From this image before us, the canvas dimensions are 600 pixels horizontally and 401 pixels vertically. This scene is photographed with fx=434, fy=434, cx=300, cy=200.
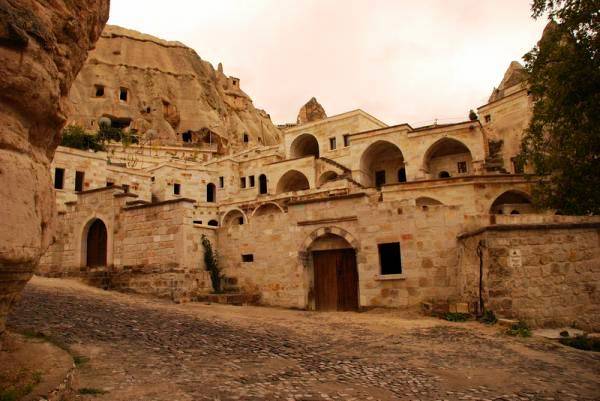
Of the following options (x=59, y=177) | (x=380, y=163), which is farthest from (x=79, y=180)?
(x=380, y=163)

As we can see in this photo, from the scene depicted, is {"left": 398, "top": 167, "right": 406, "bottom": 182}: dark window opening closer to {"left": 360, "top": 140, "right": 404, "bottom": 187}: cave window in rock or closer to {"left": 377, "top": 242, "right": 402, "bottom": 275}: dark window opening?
{"left": 360, "top": 140, "right": 404, "bottom": 187}: cave window in rock

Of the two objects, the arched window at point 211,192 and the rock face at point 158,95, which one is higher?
the rock face at point 158,95

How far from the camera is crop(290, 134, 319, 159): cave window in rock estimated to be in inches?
1677

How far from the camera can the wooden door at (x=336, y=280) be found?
47.1 feet

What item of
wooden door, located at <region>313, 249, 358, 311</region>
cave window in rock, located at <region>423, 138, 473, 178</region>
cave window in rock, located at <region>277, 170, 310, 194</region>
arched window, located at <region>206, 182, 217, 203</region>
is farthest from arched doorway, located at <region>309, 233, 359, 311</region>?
arched window, located at <region>206, 182, 217, 203</region>

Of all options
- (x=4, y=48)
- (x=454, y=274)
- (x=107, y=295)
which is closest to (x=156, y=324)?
(x=107, y=295)

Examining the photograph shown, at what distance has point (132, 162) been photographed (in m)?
43.0

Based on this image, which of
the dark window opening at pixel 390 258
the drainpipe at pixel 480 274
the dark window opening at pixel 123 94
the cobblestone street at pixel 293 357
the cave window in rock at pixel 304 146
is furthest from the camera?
the dark window opening at pixel 123 94

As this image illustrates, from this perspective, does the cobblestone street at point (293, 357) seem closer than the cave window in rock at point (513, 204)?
Yes

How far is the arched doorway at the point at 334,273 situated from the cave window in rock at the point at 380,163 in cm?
2190

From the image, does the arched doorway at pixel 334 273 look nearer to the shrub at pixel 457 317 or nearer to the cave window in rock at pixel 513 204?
the shrub at pixel 457 317

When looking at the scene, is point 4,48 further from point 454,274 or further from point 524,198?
point 524,198

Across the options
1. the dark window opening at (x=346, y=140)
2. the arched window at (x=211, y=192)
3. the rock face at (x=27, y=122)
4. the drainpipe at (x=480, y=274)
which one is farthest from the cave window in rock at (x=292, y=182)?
the rock face at (x=27, y=122)

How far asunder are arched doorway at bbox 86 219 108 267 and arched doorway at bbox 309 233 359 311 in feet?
25.9
